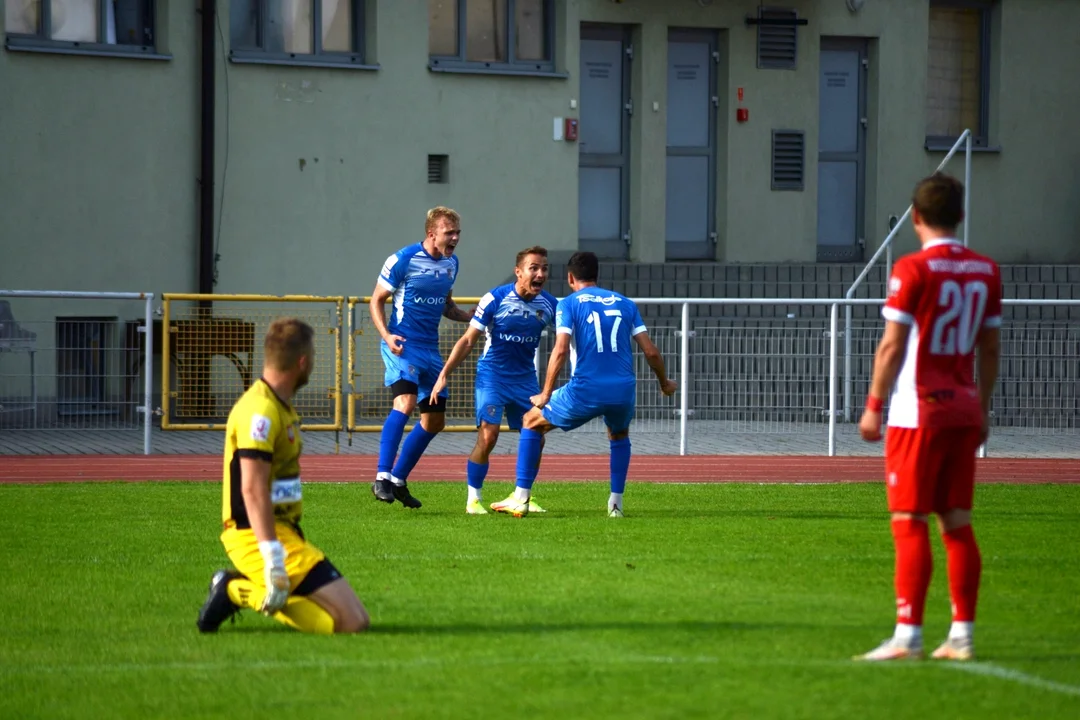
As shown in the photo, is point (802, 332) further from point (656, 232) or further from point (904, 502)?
point (904, 502)

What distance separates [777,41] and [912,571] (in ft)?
62.3

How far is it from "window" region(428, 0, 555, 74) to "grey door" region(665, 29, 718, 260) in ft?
7.14

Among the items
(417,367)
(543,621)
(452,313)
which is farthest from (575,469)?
(543,621)

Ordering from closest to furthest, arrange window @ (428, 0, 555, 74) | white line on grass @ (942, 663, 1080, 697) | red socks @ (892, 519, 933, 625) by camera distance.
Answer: white line on grass @ (942, 663, 1080, 697)
red socks @ (892, 519, 933, 625)
window @ (428, 0, 555, 74)

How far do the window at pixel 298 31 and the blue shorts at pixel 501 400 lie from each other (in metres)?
11.3

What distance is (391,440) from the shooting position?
1216 centimetres

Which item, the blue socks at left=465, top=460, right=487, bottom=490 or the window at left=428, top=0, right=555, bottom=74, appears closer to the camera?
the blue socks at left=465, top=460, right=487, bottom=490

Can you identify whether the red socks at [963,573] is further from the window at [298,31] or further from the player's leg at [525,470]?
the window at [298,31]

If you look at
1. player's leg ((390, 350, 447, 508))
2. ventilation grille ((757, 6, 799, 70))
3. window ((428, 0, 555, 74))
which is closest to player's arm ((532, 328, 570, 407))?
player's leg ((390, 350, 447, 508))

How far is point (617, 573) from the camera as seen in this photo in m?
8.80

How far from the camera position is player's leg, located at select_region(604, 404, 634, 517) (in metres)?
11.5

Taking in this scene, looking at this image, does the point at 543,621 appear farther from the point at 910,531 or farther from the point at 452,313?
the point at 452,313

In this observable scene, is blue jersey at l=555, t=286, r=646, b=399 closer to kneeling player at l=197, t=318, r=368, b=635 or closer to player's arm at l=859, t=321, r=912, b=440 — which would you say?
kneeling player at l=197, t=318, r=368, b=635

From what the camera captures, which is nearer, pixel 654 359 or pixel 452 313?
pixel 654 359
